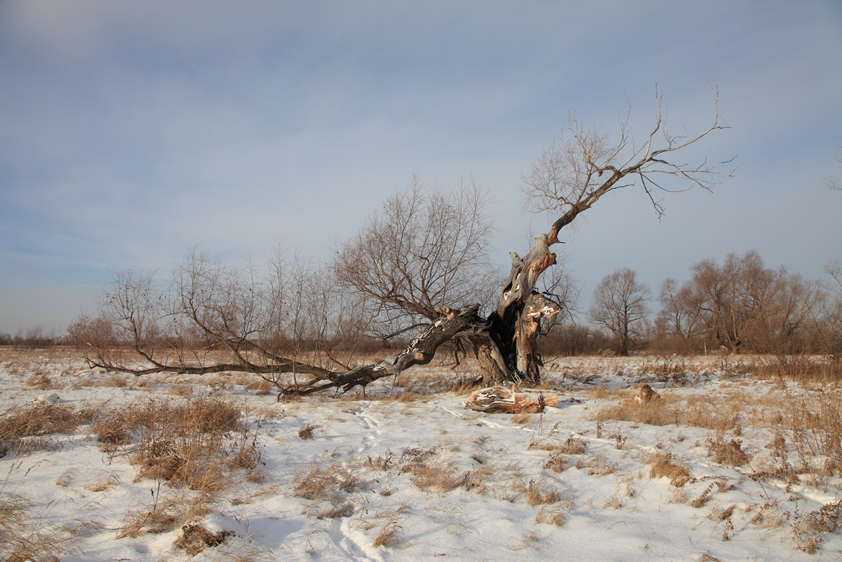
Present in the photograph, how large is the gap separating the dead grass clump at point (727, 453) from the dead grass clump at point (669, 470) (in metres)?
0.63

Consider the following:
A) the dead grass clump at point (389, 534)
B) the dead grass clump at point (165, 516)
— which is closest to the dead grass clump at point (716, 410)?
the dead grass clump at point (389, 534)

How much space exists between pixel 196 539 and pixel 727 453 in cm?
545

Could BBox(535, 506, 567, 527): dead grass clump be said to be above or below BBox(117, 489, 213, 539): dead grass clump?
below

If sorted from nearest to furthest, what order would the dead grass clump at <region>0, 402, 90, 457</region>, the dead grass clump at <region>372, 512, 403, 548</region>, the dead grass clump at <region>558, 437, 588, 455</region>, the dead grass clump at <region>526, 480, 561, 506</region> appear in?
1. the dead grass clump at <region>372, 512, 403, 548</region>
2. the dead grass clump at <region>526, 480, 561, 506</region>
3. the dead grass clump at <region>0, 402, 90, 457</region>
4. the dead grass clump at <region>558, 437, 588, 455</region>

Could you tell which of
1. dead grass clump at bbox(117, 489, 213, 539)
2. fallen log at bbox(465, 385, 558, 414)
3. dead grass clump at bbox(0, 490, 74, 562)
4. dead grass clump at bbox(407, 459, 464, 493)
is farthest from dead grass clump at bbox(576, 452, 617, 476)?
dead grass clump at bbox(0, 490, 74, 562)

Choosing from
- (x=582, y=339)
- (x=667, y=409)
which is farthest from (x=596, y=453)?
(x=582, y=339)

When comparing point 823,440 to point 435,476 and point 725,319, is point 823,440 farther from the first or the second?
point 725,319

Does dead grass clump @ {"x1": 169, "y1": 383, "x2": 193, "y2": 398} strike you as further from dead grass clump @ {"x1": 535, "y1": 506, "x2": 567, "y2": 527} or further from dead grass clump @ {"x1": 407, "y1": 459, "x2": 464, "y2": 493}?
dead grass clump @ {"x1": 535, "y1": 506, "x2": 567, "y2": 527}

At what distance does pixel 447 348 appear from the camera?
15.7 meters

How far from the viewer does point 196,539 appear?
328 centimetres

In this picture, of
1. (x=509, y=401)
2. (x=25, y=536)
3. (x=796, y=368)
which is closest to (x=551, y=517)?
(x=25, y=536)

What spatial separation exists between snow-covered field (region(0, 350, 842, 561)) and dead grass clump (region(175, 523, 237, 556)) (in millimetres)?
12

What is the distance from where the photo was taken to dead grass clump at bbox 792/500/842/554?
3.33 m

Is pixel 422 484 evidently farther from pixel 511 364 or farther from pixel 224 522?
pixel 511 364
